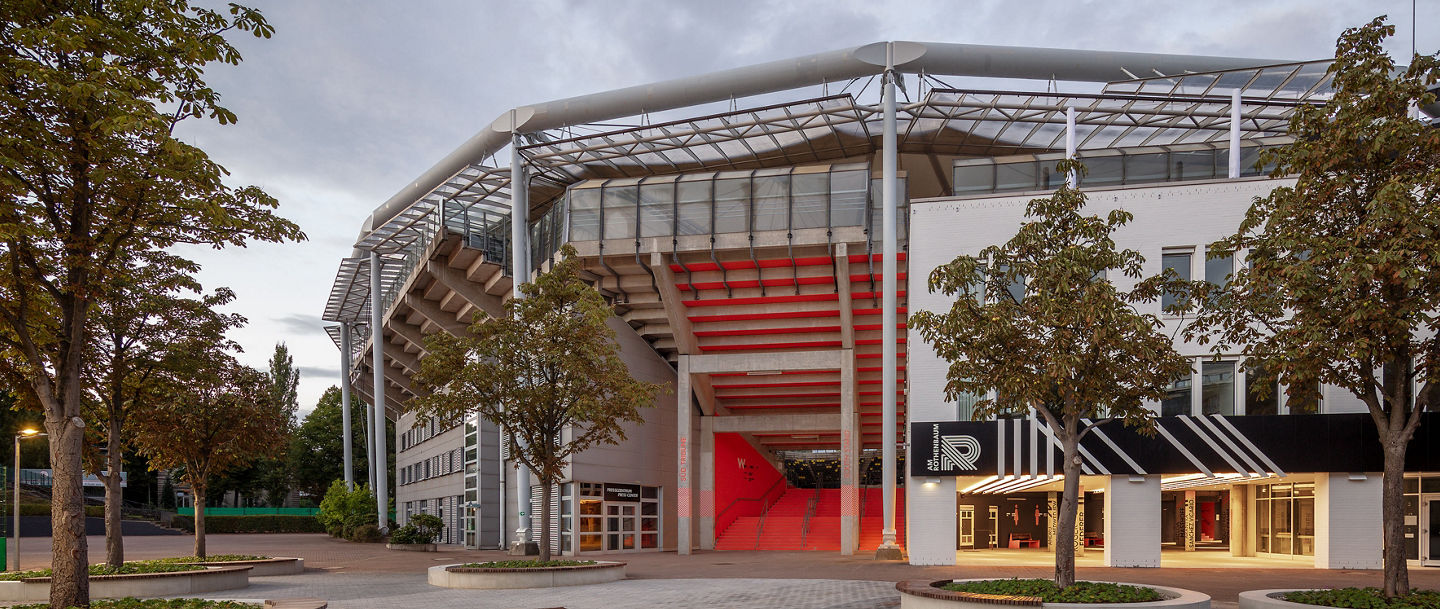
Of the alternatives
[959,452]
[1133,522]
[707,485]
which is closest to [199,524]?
[707,485]

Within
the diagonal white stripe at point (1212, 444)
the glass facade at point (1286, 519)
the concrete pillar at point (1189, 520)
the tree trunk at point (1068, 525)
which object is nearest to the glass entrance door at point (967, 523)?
the concrete pillar at point (1189, 520)

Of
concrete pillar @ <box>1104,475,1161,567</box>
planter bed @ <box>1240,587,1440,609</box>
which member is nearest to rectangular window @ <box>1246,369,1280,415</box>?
concrete pillar @ <box>1104,475,1161,567</box>

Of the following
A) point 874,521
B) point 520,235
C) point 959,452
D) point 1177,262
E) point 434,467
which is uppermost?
point 520,235

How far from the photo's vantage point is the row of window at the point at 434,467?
1843 inches

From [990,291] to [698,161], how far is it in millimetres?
19554

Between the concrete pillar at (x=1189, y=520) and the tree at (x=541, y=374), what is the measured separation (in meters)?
19.0

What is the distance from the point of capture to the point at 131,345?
21109 mm

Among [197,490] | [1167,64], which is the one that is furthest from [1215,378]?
[197,490]

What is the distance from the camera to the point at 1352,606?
1271cm

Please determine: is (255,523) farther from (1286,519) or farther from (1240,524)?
(1286,519)

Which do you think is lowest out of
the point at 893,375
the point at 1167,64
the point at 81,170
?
the point at 893,375

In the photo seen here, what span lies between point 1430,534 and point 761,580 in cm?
1611

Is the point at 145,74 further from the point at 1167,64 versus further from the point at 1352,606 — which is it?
the point at 1167,64

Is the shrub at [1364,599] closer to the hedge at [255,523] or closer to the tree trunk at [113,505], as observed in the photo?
the tree trunk at [113,505]
